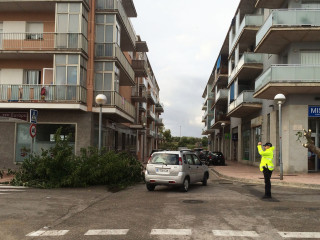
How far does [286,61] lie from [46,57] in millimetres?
15284

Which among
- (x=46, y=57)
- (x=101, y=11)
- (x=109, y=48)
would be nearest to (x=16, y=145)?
(x=46, y=57)

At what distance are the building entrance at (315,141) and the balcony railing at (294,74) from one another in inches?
115

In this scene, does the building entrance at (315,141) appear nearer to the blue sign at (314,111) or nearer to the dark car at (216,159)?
the blue sign at (314,111)

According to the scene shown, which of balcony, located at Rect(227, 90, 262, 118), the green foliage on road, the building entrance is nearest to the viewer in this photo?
the green foliage on road

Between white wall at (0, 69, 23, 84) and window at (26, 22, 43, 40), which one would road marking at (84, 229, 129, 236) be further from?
window at (26, 22, 43, 40)

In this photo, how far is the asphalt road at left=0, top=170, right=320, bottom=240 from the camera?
6504 millimetres

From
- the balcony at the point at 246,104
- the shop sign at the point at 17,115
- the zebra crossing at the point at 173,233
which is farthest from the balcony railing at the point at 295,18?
the zebra crossing at the point at 173,233

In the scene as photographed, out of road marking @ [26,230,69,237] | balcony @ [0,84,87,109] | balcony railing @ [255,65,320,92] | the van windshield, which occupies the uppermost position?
balcony railing @ [255,65,320,92]

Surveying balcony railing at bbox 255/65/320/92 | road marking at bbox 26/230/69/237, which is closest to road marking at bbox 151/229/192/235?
road marking at bbox 26/230/69/237

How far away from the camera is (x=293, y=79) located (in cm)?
1964

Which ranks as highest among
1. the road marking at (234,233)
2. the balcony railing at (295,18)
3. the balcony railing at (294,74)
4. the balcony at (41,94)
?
the balcony railing at (295,18)

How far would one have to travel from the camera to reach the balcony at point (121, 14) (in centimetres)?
2320

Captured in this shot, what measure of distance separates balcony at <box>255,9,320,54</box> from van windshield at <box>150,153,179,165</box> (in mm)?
11363

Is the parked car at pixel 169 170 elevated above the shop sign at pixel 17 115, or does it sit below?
below
